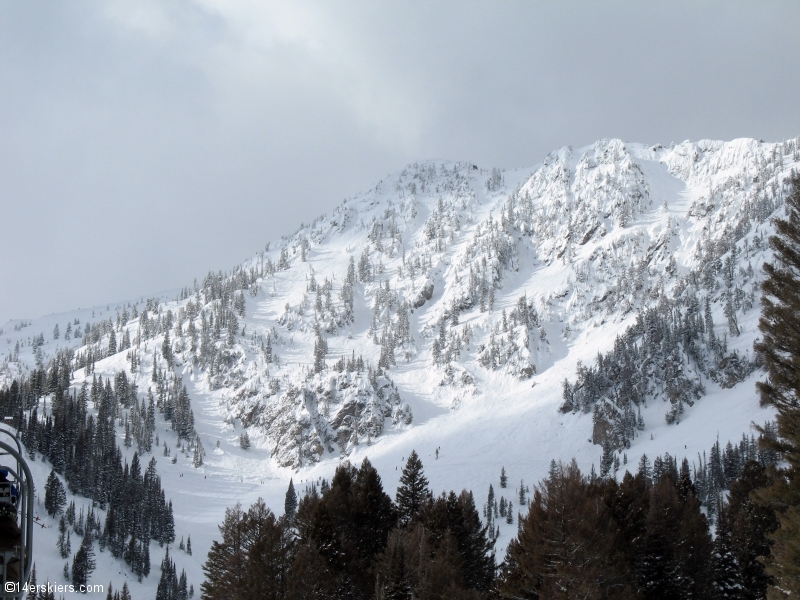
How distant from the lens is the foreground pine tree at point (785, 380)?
15.4m

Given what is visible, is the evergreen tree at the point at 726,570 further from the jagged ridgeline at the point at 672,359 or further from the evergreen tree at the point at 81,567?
the jagged ridgeline at the point at 672,359

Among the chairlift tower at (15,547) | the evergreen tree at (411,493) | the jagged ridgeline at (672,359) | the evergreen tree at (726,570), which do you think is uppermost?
the jagged ridgeline at (672,359)

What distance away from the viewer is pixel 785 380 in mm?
16812

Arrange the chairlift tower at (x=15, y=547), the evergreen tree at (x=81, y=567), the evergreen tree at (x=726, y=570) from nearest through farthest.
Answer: the chairlift tower at (x=15, y=547) < the evergreen tree at (x=726, y=570) < the evergreen tree at (x=81, y=567)

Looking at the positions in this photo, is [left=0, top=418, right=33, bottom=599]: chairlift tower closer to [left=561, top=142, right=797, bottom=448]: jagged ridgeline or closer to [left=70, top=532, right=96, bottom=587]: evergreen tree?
[left=70, top=532, right=96, bottom=587]: evergreen tree

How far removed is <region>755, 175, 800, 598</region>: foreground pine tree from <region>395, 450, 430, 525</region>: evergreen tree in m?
25.0

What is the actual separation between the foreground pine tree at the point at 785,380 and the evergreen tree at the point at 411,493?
986 inches

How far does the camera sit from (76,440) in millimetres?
118625

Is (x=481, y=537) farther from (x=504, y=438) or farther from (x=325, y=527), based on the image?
(x=504, y=438)

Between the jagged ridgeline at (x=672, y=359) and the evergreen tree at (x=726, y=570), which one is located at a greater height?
the jagged ridgeline at (x=672, y=359)

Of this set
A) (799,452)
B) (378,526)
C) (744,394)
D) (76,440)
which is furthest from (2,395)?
(744,394)

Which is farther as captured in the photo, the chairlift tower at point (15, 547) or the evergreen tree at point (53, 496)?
the evergreen tree at point (53, 496)

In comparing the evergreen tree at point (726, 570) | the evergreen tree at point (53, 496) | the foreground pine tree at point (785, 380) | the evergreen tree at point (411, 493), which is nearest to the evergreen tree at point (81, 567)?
the evergreen tree at point (53, 496)

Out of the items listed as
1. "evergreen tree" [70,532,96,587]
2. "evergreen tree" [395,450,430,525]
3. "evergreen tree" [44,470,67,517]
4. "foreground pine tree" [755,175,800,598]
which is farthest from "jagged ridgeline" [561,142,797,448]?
"foreground pine tree" [755,175,800,598]
